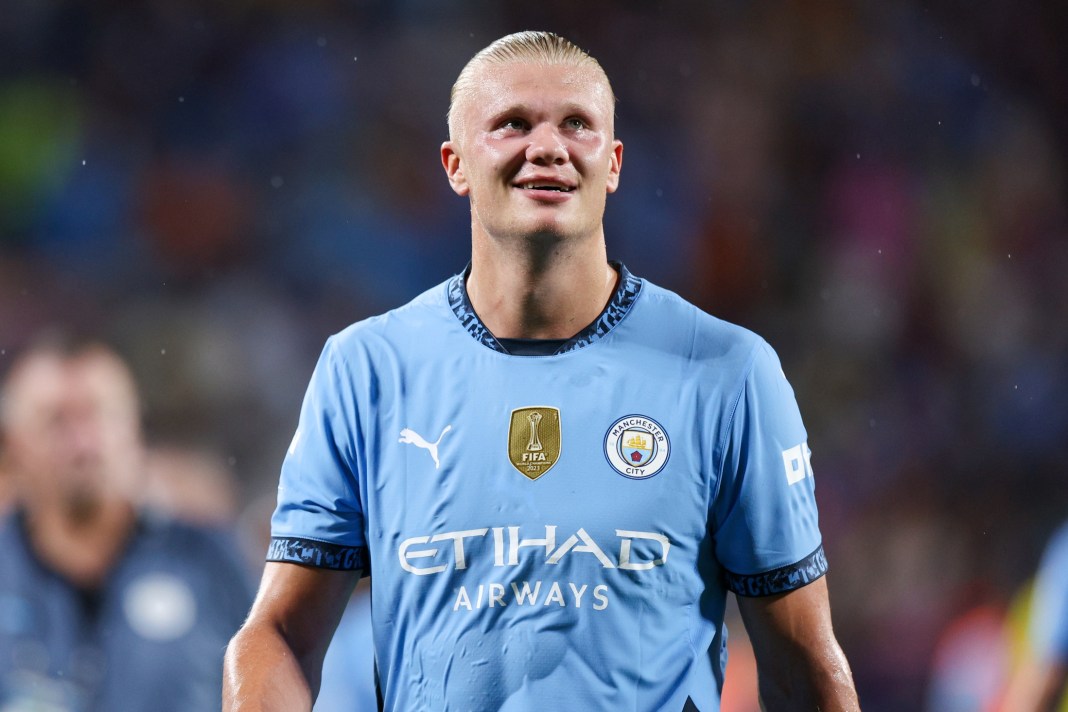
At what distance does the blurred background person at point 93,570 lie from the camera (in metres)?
4.59

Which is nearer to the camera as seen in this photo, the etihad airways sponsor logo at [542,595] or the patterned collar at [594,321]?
the etihad airways sponsor logo at [542,595]

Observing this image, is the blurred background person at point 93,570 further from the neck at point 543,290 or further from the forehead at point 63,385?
the neck at point 543,290

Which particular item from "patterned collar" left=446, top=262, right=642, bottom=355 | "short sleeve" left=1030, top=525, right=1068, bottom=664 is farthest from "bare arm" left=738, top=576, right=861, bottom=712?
"short sleeve" left=1030, top=525, right=1068, bottom=664

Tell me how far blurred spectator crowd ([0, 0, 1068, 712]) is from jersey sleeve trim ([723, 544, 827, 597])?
3.42 meters

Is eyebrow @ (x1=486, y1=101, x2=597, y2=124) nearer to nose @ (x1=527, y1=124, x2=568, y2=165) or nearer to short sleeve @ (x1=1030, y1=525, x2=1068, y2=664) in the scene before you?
nose @ (x1=527, y1=124, x2=568, y2=165)

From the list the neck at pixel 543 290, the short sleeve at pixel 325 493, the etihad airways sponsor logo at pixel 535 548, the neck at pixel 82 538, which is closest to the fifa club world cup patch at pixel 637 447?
the etihad airways sponsor logo at pixel 535 548

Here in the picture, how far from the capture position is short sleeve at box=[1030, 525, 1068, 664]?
469 centimetres

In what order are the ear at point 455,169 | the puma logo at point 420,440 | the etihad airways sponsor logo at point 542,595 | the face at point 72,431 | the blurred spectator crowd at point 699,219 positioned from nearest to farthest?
the etihad airways sponsor logo at point 542,595, the puma logo at point 420,440, the ear at point 455,169, the face at point 72,431, the blurred spectator crowd at point 699,219

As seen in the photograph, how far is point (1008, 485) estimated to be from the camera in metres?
5.79

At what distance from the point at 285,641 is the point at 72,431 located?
128 inches

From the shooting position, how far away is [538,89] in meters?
2.13

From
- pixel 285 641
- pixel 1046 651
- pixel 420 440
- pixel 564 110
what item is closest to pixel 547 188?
pixel 564 110

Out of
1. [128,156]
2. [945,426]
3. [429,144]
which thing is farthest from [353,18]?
[945,426]

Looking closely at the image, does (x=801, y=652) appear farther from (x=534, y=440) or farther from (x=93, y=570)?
(x=93, y=570)
